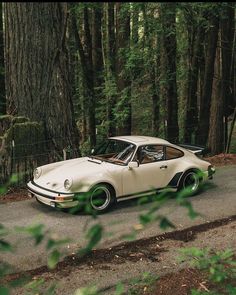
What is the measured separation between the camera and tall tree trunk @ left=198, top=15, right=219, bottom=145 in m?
17.3

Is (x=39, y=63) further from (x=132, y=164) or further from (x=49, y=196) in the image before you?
(x=49, y=196)

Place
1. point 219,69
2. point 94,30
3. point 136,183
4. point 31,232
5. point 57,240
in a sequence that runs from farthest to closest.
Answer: point 94,30, point 219,69, point 136,183, point 57,240, point 31,232

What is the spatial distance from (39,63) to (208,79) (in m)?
8.35

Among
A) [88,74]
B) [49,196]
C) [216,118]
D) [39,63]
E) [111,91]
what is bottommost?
[49,196]

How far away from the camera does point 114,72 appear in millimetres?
21344

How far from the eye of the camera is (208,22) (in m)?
16.0

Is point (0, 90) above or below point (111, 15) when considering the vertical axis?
below

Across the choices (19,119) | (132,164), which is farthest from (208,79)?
(132,164)

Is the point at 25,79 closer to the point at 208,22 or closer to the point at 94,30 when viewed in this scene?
the point at 208,22

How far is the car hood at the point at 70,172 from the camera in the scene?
8.27 metres

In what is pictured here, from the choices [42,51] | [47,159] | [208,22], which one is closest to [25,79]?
[42,51]

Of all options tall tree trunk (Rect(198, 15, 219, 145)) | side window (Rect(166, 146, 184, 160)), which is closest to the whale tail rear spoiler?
side window (Rect(166, 146, 184, 160))

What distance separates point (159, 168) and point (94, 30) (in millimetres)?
14832

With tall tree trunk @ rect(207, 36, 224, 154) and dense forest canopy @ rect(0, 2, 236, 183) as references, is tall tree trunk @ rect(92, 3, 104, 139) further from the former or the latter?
tall tree trunk @ rect(207, 36, 224, 154)
